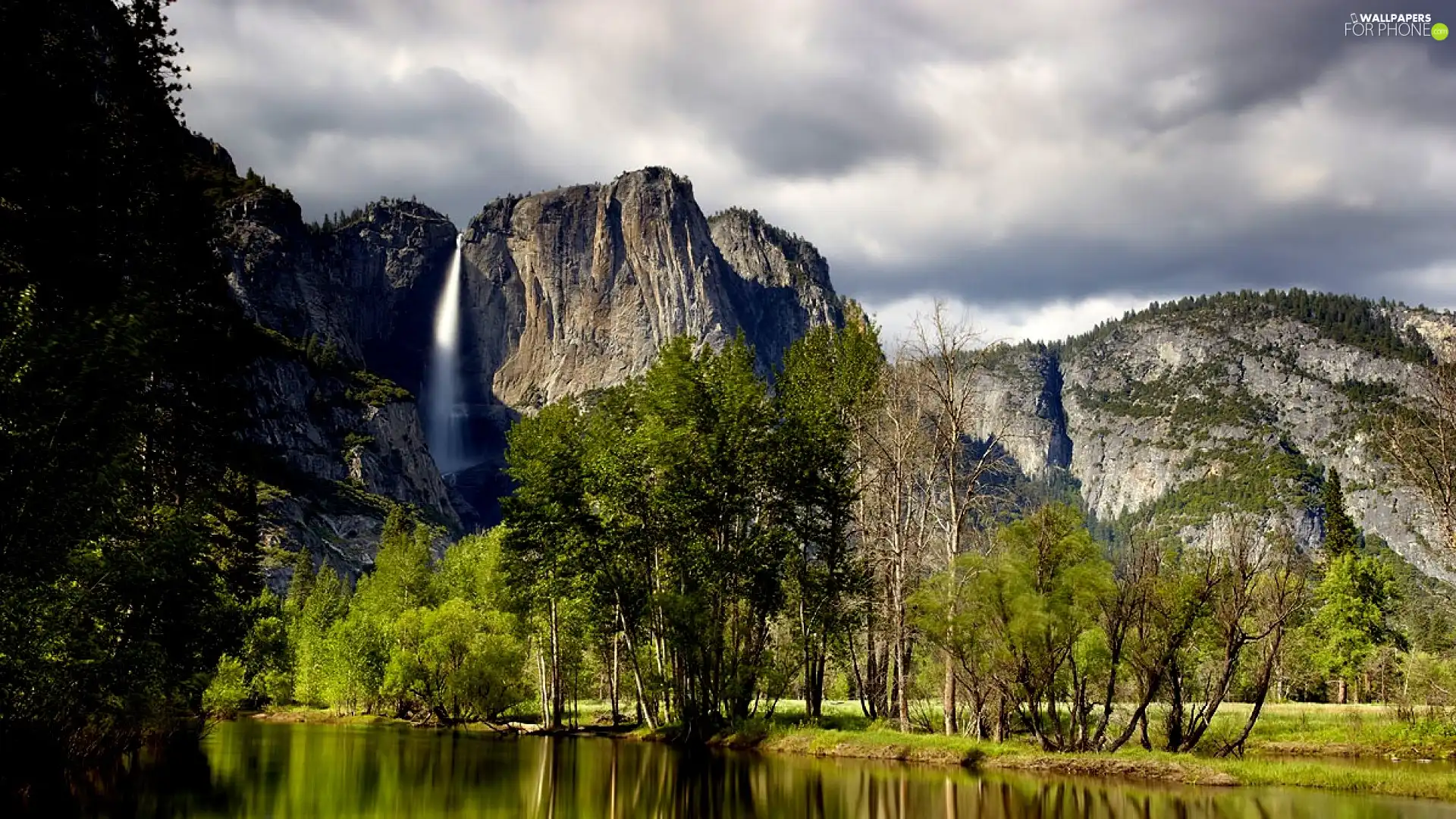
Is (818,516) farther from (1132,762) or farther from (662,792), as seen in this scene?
→ (662,792)

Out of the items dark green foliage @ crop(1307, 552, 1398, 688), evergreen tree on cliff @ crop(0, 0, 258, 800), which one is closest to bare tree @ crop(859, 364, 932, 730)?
evergreen tree on cliff @ crop(0, 0, 258, 800)

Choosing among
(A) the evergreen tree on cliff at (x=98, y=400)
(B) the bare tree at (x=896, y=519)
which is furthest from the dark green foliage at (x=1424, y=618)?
(A) the evergreen tree on cliff at (x=98, y=400)

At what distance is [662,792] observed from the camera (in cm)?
2477

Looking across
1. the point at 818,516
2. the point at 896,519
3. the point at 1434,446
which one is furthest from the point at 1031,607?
the point at 1434,446

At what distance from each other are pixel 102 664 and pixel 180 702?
27.9 ft

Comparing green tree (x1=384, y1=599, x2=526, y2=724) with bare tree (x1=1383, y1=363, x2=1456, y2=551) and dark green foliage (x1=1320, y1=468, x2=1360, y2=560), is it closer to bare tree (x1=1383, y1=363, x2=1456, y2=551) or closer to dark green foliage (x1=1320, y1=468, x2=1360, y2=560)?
bare tree (x1=1383, y1=363, x2=1456, y2=551)

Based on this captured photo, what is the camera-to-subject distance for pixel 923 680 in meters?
42.3

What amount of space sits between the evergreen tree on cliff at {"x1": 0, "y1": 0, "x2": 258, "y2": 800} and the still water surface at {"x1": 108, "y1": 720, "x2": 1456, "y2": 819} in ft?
9.34

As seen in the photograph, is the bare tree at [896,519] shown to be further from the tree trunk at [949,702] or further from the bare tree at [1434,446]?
the bare tree at [1434,446]

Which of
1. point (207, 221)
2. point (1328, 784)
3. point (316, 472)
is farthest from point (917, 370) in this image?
point (316, 472)

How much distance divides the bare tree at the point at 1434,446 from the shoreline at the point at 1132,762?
902 cm

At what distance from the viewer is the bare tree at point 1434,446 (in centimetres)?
3253

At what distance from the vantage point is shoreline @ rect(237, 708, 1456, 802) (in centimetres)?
2669

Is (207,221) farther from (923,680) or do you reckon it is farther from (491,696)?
(923,680)
